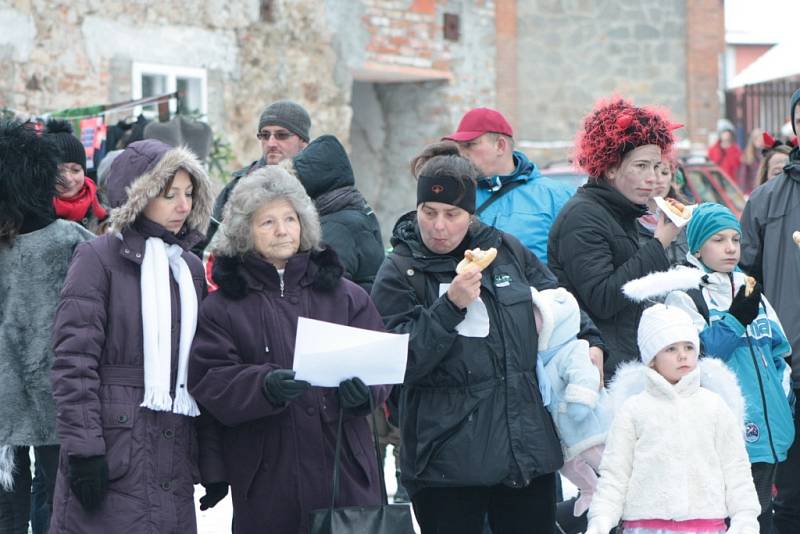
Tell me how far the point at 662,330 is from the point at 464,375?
2.64ft

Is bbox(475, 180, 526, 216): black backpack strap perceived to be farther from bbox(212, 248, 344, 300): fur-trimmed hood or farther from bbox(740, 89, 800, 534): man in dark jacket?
bbox(212, 248, 344, 300): fur-trimmed hood

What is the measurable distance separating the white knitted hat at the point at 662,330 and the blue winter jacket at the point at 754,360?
39 centimetres

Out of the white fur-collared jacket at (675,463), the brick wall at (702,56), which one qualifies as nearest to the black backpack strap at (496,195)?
the white fur-collared jacket at (675,463)

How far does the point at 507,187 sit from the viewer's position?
5.97 meters

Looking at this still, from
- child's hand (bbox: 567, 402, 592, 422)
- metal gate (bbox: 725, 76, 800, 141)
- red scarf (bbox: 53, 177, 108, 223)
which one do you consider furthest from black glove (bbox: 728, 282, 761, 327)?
metal gate (bbox: 725, 76, 800, 141)

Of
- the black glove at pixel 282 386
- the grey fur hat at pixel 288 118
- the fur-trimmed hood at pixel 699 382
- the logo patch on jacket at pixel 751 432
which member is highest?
the grey fur hat at pixel 288 118

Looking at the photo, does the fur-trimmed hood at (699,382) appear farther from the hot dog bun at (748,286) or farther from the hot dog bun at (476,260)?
the hot dog bun at (476,260)

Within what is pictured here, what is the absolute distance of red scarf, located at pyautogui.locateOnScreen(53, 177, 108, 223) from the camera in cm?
622

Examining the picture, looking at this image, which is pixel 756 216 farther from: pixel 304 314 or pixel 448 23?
pixel 448 23

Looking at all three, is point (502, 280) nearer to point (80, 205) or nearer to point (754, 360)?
point (754, 360)

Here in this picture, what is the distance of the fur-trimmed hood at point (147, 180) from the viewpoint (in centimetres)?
452

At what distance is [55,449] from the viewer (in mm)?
5223

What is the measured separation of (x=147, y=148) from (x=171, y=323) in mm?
664

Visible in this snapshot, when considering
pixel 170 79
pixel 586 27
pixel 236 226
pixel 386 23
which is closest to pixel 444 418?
pixel 236 226
